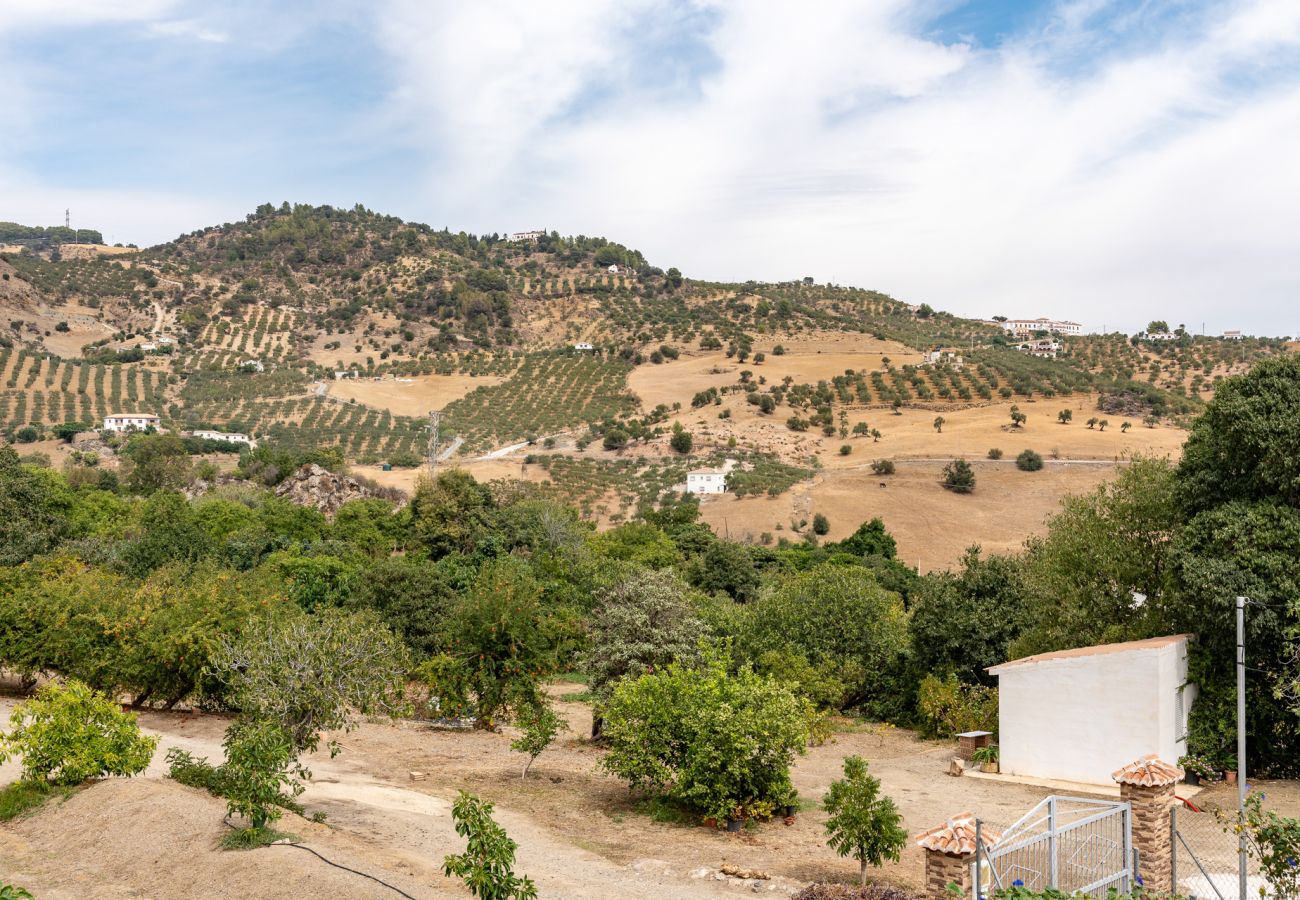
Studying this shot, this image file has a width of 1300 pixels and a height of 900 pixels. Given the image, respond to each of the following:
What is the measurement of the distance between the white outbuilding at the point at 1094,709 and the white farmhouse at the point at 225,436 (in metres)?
61.7

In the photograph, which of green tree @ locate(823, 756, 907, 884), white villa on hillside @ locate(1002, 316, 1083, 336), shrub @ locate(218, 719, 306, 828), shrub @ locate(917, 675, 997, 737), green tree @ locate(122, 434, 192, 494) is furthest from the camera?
white villa on hillside @ locate(1002, 316, 1083, 336)

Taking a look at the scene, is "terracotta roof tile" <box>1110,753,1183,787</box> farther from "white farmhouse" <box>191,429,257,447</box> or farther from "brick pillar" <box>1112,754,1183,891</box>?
"white farmhouse" <box>191,429,257,447</box>

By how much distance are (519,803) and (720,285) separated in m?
112

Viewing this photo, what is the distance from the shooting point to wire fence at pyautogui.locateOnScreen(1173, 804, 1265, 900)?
10.7 meters

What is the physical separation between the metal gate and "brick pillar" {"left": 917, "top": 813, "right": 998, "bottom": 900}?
0.37 ft

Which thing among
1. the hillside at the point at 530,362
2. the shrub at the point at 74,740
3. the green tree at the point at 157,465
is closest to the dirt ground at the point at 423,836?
the shrub at the point at 74,740

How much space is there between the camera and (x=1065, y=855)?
34.4 feet

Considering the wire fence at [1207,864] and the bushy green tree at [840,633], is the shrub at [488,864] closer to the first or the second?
the wire fence at [1207,864]

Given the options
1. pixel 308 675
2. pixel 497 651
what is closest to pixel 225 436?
pixel 497 651

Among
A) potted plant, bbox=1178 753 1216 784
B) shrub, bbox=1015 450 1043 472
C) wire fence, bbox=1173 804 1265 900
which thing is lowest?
potted plant, bbox=1178 753 1216 784

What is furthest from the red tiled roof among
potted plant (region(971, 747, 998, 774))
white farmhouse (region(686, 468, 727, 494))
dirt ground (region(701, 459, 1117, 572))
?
white farmhouse (region(686, 468, 727, 494))

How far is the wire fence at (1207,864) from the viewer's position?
10.7 meters

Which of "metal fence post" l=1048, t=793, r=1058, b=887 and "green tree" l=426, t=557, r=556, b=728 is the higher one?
"metal fence post" l=1048, t=793, r=1058, b=887

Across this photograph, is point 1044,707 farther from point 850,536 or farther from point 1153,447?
point 1153,447
